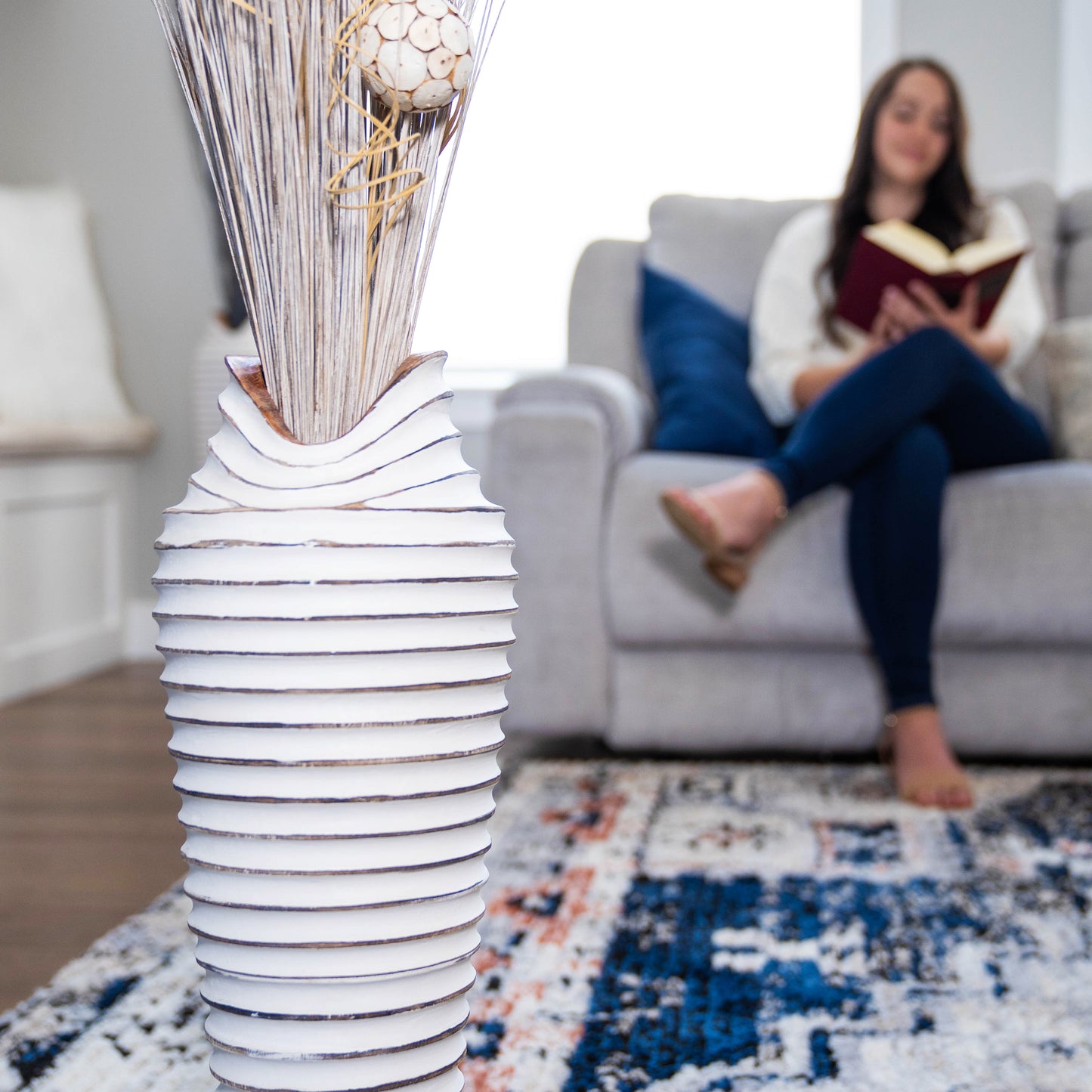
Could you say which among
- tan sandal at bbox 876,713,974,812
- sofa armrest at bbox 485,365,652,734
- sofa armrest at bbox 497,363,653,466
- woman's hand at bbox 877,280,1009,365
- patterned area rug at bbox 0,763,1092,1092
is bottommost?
tan sandal at bbox 876,713,974,812

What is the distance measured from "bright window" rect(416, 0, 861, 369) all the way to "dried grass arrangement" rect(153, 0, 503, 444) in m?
2.81

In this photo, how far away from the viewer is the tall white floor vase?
1.94 feet

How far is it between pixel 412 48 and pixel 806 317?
5.69 feet

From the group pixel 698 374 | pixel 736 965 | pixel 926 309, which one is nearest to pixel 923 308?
pixel 926 309

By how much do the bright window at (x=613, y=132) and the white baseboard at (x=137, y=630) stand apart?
1.03 metres

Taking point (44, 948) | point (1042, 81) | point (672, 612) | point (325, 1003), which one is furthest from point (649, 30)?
point (325, 1003)

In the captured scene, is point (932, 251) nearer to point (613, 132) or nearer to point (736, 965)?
point (736, 965)

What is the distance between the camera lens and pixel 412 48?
0.61m

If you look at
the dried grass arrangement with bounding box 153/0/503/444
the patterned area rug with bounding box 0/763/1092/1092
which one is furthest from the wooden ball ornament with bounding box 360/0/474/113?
the patterned area rug with bounding box 0/763/1092/1092

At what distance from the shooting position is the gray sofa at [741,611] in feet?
6.08

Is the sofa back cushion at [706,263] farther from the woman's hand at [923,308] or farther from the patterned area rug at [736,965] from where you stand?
the patterned area rug at [736,965]

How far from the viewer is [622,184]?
135 inches

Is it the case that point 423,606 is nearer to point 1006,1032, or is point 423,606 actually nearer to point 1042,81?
point 1006,1032

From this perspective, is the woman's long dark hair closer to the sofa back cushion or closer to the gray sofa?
the sofa back cushion
